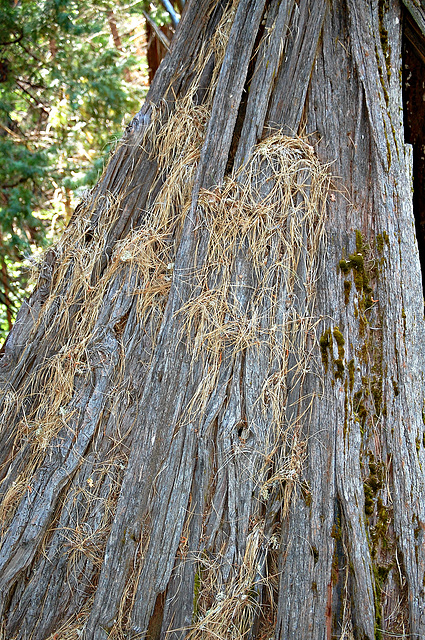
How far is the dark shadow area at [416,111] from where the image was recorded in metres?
3.15

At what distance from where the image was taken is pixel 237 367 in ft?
7.75

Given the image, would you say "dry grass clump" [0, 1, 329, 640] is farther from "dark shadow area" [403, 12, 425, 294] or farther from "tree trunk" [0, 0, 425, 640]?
"dark shadow area" [403, 12, 425, 294]

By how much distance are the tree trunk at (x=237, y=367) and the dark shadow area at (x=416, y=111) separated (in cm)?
22

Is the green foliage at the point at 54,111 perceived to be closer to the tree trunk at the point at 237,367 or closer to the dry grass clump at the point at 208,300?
the dry grass clump at the point at 208,300

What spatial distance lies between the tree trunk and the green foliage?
325 centimetres

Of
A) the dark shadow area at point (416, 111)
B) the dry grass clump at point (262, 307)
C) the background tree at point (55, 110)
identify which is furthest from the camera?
the background tree at point (55, 110)

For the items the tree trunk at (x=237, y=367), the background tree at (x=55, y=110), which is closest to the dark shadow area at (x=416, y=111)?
the tree trunk at (x=237, y=367)

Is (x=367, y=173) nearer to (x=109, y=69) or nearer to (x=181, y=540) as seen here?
(x=181, y=540)

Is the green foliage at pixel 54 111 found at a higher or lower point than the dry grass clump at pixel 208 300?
higher

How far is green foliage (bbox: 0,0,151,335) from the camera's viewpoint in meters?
6.20

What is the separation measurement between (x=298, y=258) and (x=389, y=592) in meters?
1.49

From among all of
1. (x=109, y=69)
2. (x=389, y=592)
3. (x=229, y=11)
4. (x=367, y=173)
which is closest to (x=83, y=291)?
(x=367, y=173)

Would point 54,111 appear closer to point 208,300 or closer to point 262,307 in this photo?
point 208,300

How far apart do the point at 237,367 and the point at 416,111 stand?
2100 millimetres
